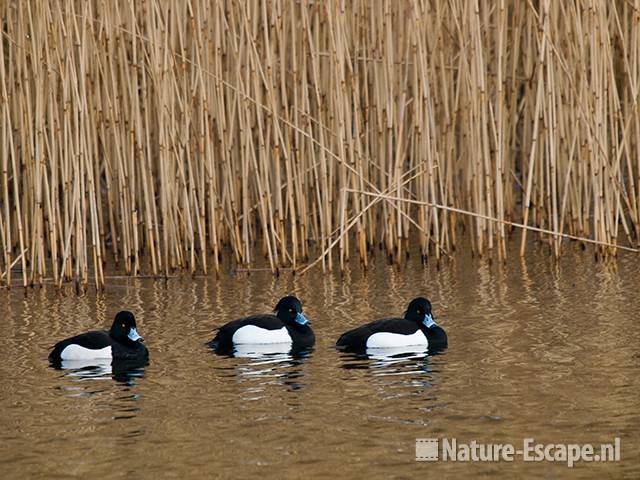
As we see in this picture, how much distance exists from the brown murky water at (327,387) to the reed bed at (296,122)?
0.72 m

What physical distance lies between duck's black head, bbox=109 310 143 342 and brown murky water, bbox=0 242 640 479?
28cm

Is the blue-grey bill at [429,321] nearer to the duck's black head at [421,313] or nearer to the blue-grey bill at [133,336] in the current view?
the duck's black head at [421,313]

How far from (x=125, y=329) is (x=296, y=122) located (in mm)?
3662

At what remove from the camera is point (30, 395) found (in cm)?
796

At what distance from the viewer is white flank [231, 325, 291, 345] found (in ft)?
30.5

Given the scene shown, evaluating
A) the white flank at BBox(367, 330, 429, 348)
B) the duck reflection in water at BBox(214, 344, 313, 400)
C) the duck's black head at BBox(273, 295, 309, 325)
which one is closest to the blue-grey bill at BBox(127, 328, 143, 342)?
the duck reflection in water at BBox(214, 344, 313, 400)

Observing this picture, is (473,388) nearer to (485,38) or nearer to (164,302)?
(164,302)

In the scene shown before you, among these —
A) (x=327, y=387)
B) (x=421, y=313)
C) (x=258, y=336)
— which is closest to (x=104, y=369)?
(x=258, y=336)

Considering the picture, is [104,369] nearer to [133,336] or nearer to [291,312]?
[133,336]

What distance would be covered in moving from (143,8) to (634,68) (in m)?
4.31

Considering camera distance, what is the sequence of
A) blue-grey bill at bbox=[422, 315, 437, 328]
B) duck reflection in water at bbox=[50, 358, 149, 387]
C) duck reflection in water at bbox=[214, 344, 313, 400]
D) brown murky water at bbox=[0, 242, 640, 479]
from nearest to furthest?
brown murky water at bbox=[0, 242, 640, 479] < duck reflection in water at bbox=[214, 344, 313, 400] < duck reflection in water at bbox=[50, 358, 149, 387] < blue-grey bill at bbox=[422, 315, 437, 328]

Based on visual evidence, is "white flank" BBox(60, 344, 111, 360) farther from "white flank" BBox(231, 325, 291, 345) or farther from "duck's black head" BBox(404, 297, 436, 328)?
"duck's black head" BBox(404, 297, 436, 328)

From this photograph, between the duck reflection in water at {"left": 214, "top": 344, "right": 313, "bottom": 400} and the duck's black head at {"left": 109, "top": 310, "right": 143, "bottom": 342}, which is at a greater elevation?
the duck's black head at {"left": 109, "top": 310, "right": 143, "bottom": 342}

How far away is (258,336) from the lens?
947 centimetres
